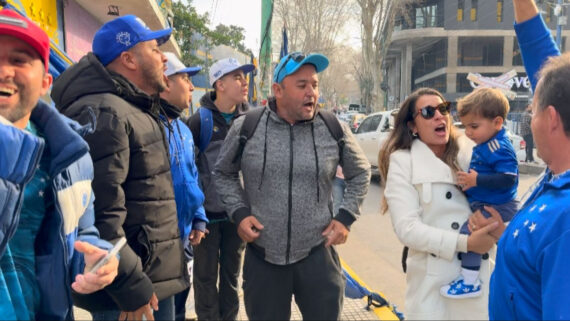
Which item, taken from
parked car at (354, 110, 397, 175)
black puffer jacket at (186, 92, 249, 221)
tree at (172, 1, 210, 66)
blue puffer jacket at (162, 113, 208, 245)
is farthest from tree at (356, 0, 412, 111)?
Result: blue puffer jacket at (162, 113, 208, 245)

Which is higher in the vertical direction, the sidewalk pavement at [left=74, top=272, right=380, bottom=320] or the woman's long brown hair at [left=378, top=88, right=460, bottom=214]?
the woman's long brown hair at [left=378, top=88, right=460, bottom=214]

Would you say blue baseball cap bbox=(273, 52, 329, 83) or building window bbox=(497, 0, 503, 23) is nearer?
blue baseball cap bbox=(273, 52, 329, 83)

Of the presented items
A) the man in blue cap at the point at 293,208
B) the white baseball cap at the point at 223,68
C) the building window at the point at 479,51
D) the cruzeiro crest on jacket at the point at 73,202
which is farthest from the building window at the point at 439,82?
the cruzeiro crest on jacket at the point at 73,202

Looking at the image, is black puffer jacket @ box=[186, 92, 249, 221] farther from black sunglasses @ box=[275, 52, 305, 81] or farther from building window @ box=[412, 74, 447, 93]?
building window @ box=[412, 74, 447, 93]

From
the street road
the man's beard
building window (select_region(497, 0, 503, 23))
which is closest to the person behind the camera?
the man's beard

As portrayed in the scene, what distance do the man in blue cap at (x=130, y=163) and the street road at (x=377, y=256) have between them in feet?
8.88

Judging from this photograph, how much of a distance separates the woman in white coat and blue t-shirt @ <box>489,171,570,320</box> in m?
0.79

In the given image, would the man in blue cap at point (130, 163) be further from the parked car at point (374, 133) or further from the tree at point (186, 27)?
the tree at point (186, 27)

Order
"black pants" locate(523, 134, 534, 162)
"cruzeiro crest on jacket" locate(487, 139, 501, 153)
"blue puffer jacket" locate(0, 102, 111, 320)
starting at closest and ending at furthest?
"blue puffer jacket" locate(0, 102, 111, 320) < "cruzeiro crest on jacket" locate(487, 139, 501, 153) < "black pants" locate(523, 134, 534, 162)

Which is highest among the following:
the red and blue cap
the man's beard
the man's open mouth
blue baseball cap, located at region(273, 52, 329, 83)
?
the red and blue cap

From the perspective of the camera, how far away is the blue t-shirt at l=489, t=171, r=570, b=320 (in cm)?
105

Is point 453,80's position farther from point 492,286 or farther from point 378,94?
point 492,286

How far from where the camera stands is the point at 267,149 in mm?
2434

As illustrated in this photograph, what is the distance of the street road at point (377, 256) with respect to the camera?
4.35m
